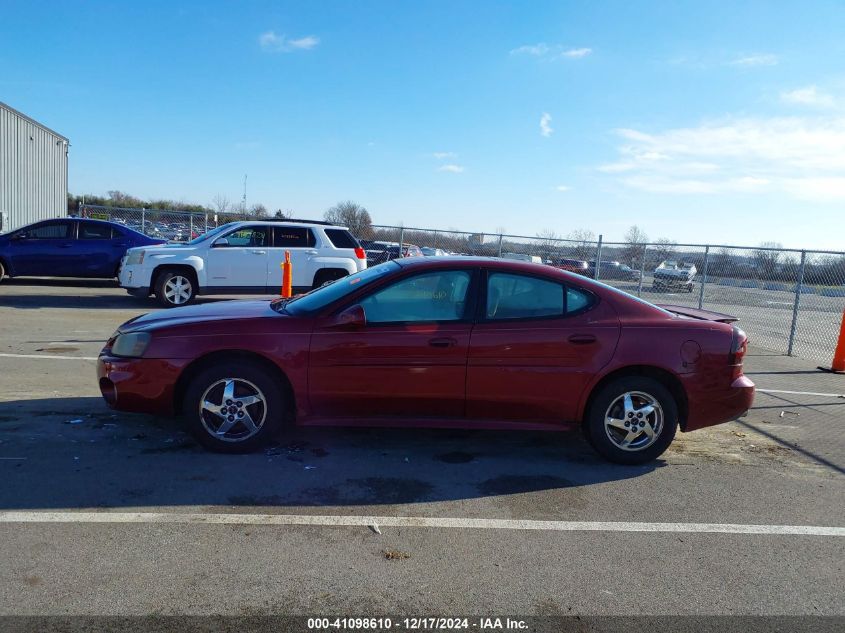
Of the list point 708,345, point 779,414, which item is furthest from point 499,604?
point 779,414

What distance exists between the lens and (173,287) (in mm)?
13156

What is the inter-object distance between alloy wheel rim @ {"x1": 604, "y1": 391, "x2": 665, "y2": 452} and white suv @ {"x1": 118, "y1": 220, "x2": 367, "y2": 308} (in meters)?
9.73

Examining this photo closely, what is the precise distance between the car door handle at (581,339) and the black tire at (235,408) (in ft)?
7.21

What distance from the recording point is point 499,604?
3174 mm

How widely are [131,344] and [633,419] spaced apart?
A: 3825 millimetres

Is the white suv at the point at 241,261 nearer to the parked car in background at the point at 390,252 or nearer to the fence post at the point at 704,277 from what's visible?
the parked car in background at the point at 390,252

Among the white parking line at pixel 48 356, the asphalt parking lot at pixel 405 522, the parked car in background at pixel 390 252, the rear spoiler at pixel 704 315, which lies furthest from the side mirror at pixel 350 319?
the parked car in background at pixel 390 252

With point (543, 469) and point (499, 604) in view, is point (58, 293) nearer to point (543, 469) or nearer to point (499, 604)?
point (543, 469)

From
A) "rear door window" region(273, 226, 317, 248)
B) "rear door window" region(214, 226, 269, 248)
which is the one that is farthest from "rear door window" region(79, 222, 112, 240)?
"rear door window" region(273, 226, 317, 248)

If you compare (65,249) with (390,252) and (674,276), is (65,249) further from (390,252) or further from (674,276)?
(674,276)

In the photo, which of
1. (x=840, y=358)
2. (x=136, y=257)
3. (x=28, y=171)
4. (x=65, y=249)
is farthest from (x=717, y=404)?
(x=28, y=171)

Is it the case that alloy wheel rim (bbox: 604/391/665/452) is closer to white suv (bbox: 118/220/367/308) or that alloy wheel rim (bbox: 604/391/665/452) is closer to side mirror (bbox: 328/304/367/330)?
side mirror (bbox: 328/304/367/330)

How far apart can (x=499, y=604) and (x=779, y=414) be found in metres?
5.26

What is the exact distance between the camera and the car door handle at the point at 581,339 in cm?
502
